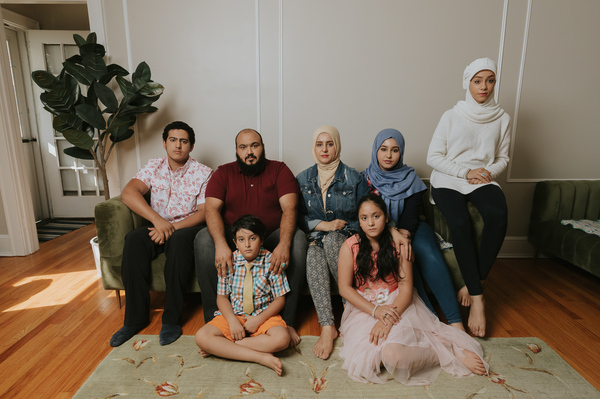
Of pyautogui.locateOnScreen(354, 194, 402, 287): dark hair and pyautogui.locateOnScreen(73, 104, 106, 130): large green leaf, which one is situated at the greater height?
pyautogui.locateOnScreen(73, 104, 106, 130): large green leaf

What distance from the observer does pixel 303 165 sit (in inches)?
114

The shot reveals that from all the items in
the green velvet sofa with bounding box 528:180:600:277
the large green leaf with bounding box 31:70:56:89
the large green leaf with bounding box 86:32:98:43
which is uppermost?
the large green leaf with bounding box 86:32:98:43

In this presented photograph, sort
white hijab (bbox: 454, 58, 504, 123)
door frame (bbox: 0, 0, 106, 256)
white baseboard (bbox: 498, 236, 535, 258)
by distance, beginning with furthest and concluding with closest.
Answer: white baseboard (bbox: 498, 236, 535, 258)
door frame (bbox: 0, 0, 106, 256)
white hijab (bbox: 454, 58, 504, 123)

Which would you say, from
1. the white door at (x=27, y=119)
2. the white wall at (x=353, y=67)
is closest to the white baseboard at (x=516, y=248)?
the white wall at (x=353, y=67)

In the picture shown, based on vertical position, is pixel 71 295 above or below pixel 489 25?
below

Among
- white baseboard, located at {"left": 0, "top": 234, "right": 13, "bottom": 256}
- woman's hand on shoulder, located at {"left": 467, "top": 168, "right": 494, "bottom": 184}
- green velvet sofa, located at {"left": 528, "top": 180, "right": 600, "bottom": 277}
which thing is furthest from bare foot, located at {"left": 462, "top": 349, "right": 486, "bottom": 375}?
white baseboard, located at {"left": 0, "top": 234, "right": 13, "bottom": 256}

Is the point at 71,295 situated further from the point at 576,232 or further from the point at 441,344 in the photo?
the point at 576,232

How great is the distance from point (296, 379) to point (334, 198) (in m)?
1.03

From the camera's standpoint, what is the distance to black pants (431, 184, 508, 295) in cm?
188

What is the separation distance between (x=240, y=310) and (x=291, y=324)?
0.96 ft

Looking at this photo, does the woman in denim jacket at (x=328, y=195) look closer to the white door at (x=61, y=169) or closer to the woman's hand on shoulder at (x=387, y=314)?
the woman's hand on shoulder at (x=387, y=314)

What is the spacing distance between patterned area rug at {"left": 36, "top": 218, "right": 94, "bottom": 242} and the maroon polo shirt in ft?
8.43

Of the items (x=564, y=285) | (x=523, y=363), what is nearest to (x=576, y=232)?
(x=564, y=285)

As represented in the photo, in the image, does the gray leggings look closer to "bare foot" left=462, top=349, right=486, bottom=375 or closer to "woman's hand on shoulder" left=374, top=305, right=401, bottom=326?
"woman's hand on shoulder" left=374, top=305, right=401, bottom=326
